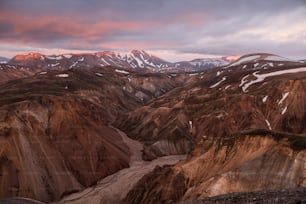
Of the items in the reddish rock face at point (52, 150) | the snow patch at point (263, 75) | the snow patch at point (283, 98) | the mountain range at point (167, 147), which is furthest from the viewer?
the snow patch at point (263, 75)

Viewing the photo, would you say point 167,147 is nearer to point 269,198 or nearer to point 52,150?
point 52,150

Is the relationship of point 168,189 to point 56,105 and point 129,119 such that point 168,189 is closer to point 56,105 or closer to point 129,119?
point 56,105

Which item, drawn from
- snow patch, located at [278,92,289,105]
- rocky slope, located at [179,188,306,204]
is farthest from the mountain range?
snow patch, located at [278,92,289,105]

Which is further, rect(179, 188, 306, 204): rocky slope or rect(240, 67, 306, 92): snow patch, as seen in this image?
rect(240, 67, 306, 92): snow patch

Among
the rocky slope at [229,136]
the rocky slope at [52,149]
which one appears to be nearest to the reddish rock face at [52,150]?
the rocky slope at [52,149]

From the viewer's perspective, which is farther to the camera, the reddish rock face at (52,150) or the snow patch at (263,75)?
the snow patch at (263,75)

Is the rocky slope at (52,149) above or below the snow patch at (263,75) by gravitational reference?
below

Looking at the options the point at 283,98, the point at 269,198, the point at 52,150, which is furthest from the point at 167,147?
the point at 269,198

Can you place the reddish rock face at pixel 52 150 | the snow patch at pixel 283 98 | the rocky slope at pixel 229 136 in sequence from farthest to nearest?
1. the snow patch at pixel 283 98
2. the reddish rock face at pixel 52 150
3. the rocky slope at pixel 229 136

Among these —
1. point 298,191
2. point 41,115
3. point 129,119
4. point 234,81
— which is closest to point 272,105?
point 234,81

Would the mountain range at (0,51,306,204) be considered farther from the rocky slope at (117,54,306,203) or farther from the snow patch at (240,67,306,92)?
the snow patch at (240,67,306,92)

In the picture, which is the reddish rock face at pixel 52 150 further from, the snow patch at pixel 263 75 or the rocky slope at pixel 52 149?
the snow patch at pixel 263 75
